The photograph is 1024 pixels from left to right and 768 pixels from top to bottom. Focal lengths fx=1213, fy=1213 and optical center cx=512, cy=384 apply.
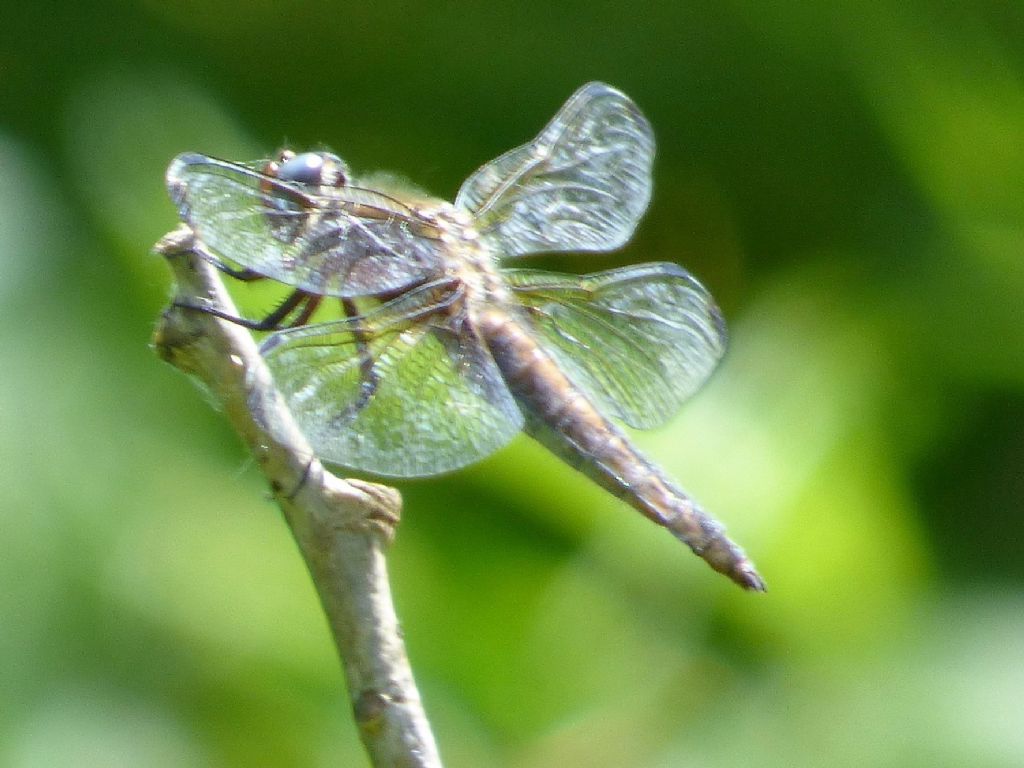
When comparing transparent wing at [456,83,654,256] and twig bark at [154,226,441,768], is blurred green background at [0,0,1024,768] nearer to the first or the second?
transparent wing at [456,83,654,256]

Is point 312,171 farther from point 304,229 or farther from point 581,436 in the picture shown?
point 581,436

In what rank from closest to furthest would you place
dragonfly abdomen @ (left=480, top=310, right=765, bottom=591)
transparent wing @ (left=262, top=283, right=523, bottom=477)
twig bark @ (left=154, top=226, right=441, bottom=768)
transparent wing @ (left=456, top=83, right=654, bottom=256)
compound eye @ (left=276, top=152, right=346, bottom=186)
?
twig bark @ (left=154, top=226, right=441, bottom=768), transparent wing @ (left=262, top=283, right=523, bottom=477), dragonfly abdomen @ (left=480, top=310, right=765, bottom=591), compound eye @ (left=276, top=152, right=346, bottom=186), transparent wing @ (left=456, top=83, right=654, bottom=256)

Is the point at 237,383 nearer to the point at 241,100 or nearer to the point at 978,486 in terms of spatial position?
the point at 241,100

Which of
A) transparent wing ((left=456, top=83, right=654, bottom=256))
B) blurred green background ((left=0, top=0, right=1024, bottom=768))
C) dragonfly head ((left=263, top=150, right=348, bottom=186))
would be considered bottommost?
blurred green background ((left=0, top=0, right=1024, bottom=768))

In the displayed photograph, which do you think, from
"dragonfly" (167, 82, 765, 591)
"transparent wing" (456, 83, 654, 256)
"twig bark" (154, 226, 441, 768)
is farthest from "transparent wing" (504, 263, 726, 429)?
"twig bark" (154, 226, 441, 768)

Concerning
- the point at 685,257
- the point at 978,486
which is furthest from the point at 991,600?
the point at 685,257

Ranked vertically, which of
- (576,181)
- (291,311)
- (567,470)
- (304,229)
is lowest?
(567,470)

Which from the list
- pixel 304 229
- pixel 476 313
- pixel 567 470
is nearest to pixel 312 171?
pixel 304 229
